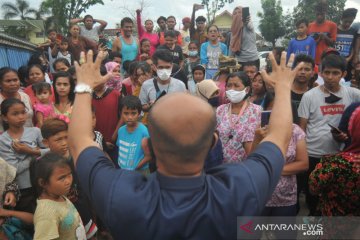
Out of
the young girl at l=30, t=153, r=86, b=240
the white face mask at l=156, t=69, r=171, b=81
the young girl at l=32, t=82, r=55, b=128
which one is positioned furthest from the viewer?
the white face mask at l=156, t=69, r=171, b=81

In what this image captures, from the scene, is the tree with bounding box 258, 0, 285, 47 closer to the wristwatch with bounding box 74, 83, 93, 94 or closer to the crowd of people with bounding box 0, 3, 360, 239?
the crowd of people with bounding box 0, 3, 360, 239

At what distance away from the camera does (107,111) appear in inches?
171

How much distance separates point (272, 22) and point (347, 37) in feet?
124

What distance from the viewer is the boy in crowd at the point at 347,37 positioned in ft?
21.4

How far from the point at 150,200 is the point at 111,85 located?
151 inches

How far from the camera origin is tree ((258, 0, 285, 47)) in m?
41.9

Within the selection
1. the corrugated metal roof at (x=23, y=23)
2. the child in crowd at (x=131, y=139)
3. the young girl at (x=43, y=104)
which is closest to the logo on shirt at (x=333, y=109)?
the child in crowd at (x=131, y=139)

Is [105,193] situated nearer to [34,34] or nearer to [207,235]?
[207,235]

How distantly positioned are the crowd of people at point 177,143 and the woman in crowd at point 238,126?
0.03 ft

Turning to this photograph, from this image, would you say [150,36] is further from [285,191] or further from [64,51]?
[285,191]

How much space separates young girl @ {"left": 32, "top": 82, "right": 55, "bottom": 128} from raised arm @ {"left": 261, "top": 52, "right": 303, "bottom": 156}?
10.0 ft

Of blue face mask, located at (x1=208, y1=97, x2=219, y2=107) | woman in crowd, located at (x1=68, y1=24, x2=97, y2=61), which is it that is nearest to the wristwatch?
blue face mask, located at (x1=208, y1=97, x2=219, y2=107)

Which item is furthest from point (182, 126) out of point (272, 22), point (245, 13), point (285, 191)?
point (272, 22)

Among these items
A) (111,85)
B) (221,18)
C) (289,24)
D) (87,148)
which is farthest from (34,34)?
(87,148)
